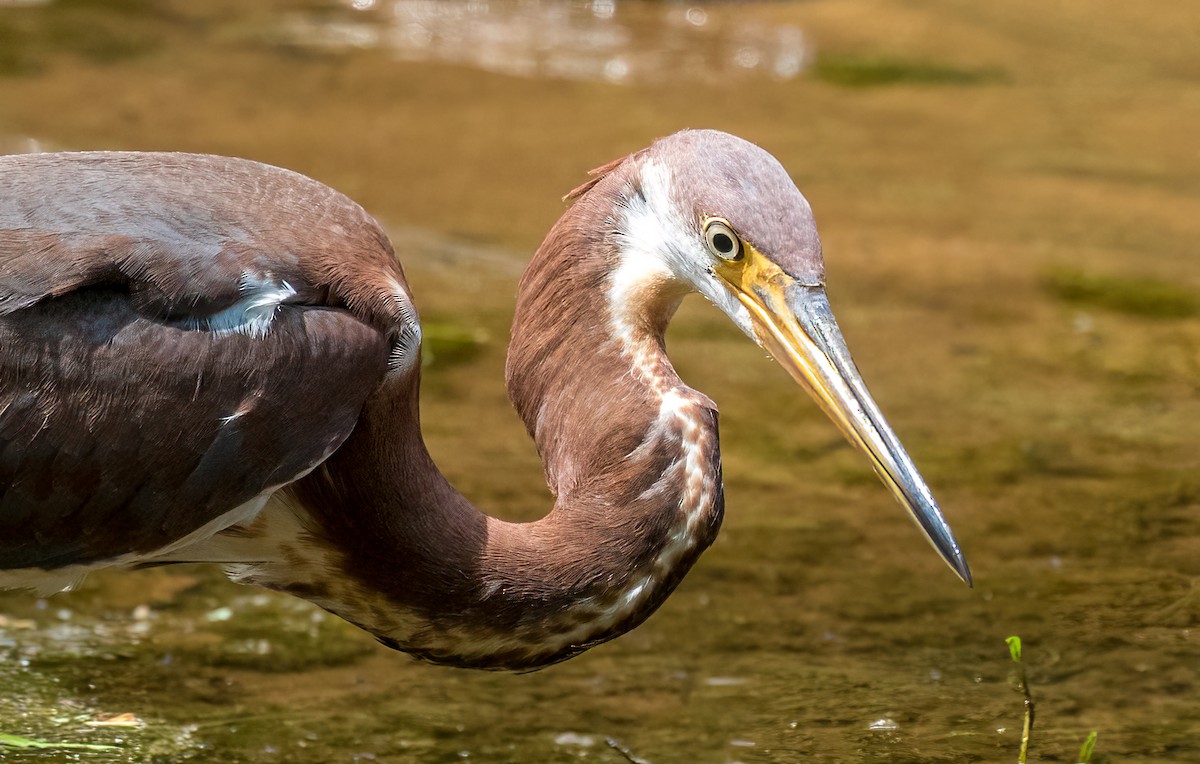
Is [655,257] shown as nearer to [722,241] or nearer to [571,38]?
[722,241]

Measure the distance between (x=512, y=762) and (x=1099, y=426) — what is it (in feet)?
9.81

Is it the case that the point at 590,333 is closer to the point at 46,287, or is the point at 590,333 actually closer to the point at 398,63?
the point at 46,287

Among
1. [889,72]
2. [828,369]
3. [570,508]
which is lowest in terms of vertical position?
[570,508]

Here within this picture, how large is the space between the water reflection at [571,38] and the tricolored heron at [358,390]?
691 centimetres

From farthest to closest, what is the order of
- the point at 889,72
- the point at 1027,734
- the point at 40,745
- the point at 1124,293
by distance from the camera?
the point at 889,72 < the point at 1124,293 < the point at 40,745 < the point at 1027,734

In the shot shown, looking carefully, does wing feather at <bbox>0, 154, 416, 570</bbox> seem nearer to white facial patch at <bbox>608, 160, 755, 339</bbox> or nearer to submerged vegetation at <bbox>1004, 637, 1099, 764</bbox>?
white facial patch at <bbox>608, 160, 755, 339</bbox>

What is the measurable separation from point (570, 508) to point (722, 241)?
702 millimetres

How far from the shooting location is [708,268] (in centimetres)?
346

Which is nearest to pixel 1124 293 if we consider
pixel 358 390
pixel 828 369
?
pixel 828 369

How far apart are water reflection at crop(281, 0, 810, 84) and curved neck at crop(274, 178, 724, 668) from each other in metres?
6.93

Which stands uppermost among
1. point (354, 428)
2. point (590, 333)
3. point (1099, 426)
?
point (590, 333)

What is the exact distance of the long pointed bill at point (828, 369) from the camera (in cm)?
327

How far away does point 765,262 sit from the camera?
11.1 feet

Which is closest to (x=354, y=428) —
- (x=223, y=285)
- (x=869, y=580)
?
(x=223, y=285)
